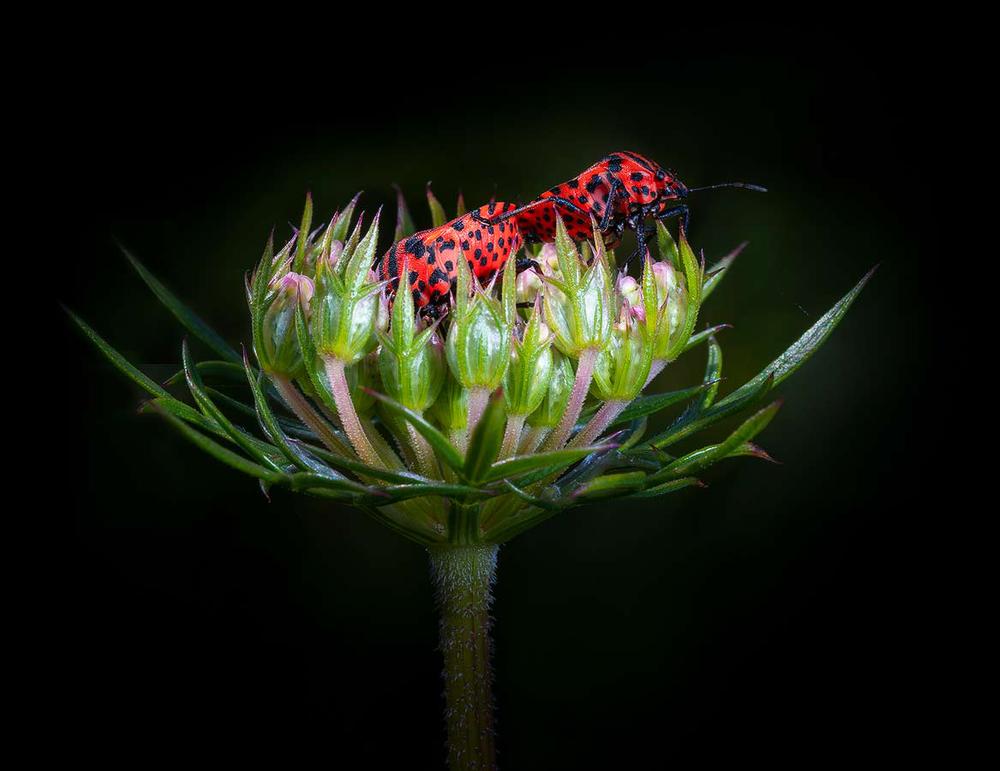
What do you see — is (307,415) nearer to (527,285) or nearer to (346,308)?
(346,308)

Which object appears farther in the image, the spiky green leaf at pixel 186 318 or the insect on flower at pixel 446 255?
the spiky green leaf at pixel 186 318

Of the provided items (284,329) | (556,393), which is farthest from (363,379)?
(556,393)

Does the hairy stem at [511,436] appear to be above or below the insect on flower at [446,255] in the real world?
below

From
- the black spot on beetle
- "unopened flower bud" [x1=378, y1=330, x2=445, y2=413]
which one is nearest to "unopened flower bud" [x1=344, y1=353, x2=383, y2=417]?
"unopened flower bud" [x1=378, y1=330, x2=445, y2=413]

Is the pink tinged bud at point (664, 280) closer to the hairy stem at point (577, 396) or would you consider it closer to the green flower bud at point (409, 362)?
the hairy stem at point (577, 396)

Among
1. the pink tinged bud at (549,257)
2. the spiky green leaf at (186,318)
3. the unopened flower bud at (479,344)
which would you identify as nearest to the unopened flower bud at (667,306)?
the pink tinged bud at (549,257)

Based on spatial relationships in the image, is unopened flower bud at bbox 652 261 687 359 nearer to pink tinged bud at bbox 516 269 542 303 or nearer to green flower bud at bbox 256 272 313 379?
pink tinged bud at bbox 516 269 542 303

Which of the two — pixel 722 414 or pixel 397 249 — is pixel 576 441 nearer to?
pixel 722 414
